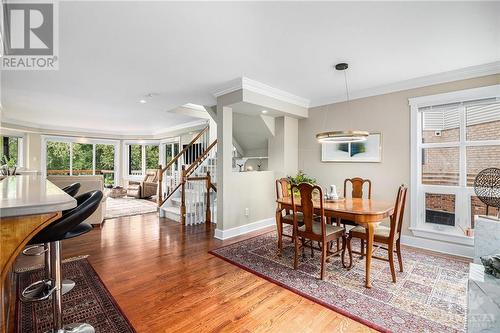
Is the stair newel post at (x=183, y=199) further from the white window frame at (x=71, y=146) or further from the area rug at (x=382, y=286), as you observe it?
the white window frame at (x=71, y=146)

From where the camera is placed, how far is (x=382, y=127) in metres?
3.98

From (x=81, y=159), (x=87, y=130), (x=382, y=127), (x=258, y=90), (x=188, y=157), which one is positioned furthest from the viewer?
(x=81, y=159)

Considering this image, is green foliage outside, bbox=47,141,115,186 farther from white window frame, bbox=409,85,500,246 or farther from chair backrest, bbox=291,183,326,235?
white window frame, bbox=409,85,500,246

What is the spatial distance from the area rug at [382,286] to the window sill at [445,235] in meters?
0.29

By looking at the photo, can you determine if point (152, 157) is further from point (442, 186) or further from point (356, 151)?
point (442, 186)

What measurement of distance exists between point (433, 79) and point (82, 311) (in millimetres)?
4993

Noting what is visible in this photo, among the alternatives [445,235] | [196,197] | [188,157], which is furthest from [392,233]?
[188,157]

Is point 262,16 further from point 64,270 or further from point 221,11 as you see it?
point 64,270

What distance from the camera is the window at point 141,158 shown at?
32.7ft

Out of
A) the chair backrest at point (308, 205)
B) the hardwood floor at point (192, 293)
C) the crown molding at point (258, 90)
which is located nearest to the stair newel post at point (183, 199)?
the hardwood floor at point (192, 293)

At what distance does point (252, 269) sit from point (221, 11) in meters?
2.66

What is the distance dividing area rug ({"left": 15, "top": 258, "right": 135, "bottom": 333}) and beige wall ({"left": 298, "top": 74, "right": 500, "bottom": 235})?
3.86 meters

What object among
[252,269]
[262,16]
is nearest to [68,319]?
[252,269]

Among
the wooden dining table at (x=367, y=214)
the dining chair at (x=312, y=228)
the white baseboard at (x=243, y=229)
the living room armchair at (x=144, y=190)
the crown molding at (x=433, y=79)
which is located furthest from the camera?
the living room armchair at (x=144, y=190)
